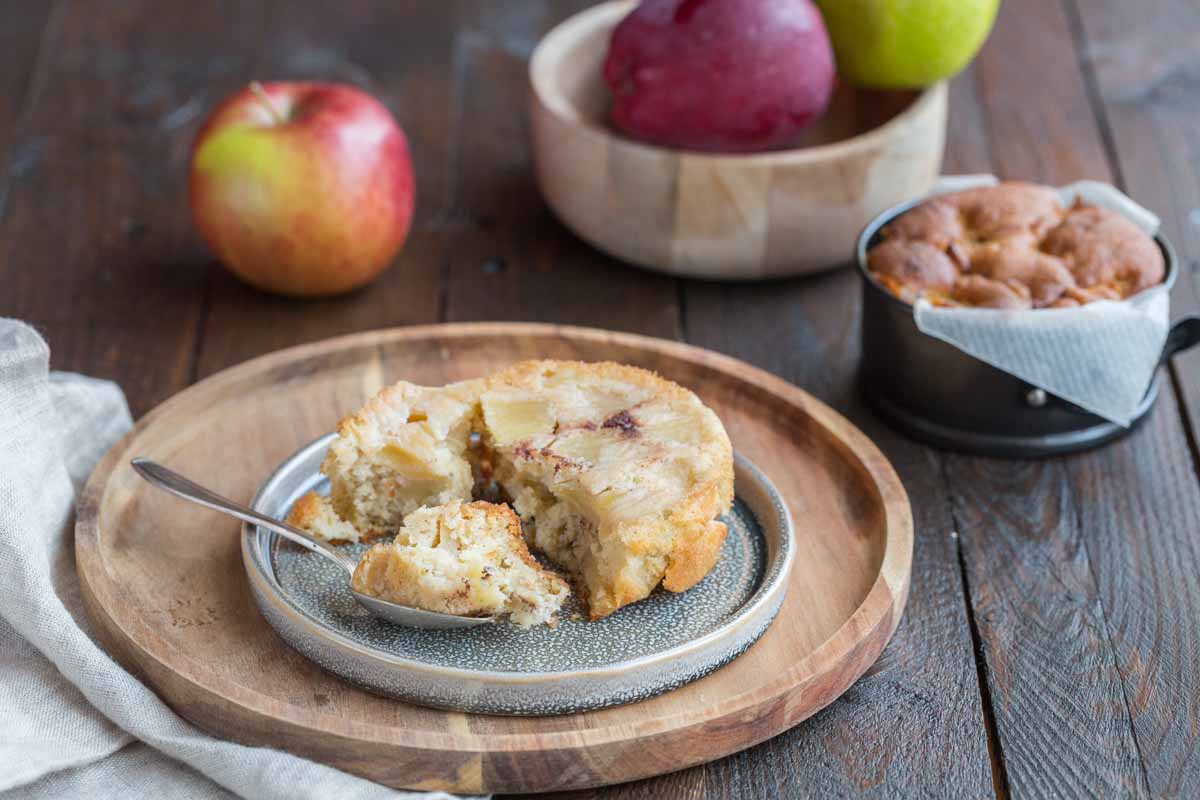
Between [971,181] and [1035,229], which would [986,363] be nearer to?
[1035,229]

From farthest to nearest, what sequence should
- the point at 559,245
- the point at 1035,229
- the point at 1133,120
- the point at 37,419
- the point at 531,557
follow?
the point at 1133,120 → the point at 559,245 → the point at 1035,229 → the point at 37,419 → the point at 531,557

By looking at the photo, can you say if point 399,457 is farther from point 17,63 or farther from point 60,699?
point 17,63

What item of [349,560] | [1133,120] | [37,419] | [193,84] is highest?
[37,419]

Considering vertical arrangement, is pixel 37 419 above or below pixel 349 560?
above

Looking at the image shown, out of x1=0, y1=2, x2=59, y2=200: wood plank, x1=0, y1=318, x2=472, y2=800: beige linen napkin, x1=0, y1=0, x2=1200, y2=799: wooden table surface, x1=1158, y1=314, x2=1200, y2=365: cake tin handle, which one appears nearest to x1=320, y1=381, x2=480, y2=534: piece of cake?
x1=0, y1=318, x2=472, y2=800: beige linen napkin

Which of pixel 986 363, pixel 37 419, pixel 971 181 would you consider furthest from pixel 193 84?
pixel 986 363

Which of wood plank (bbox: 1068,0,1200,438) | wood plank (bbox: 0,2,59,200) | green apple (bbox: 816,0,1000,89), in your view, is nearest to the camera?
green apple (bbox: 816,0,1000,89)

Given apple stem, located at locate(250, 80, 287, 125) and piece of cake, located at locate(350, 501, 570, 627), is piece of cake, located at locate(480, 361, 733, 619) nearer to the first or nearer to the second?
piece of cake, located at locate(350, 501, 570, 627)
